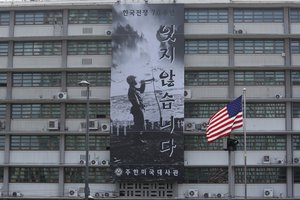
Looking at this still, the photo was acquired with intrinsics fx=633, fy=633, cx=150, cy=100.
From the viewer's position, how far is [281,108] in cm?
5156

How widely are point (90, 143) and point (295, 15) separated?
2004 cm

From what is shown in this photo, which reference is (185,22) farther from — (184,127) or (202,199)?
(202,199)

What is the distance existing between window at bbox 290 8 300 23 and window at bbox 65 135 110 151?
18121 mm

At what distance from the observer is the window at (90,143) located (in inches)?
2048

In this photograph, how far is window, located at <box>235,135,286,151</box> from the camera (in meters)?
51.2

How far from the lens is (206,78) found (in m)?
52.0

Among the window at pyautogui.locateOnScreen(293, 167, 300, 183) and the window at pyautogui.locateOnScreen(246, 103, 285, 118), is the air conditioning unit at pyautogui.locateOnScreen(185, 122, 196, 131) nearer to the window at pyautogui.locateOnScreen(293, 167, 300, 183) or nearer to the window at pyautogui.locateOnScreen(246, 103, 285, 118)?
the window at pyautogui.locateOnScreen(246, 103, 285, 118)

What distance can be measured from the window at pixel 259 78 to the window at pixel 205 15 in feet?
15.6

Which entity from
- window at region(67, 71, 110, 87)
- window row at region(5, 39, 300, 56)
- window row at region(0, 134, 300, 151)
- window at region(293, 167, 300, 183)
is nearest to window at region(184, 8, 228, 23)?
window row at region(5, 39, 300, 56)

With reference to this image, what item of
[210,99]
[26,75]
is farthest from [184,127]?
[26,75]

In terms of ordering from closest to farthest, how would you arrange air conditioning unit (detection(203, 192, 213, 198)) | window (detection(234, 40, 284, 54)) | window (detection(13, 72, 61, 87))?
air conditioning unit (detection(203, 192, 213, 198)) → window (detection(234, 40, 284, 54)) → window (detection(13, 72, 61, 87))

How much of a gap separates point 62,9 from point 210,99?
14686 mm

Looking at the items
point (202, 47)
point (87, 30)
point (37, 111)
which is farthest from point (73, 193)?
point (202, 47)

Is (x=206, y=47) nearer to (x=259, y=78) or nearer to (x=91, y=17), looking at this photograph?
(x=259, y=78)
